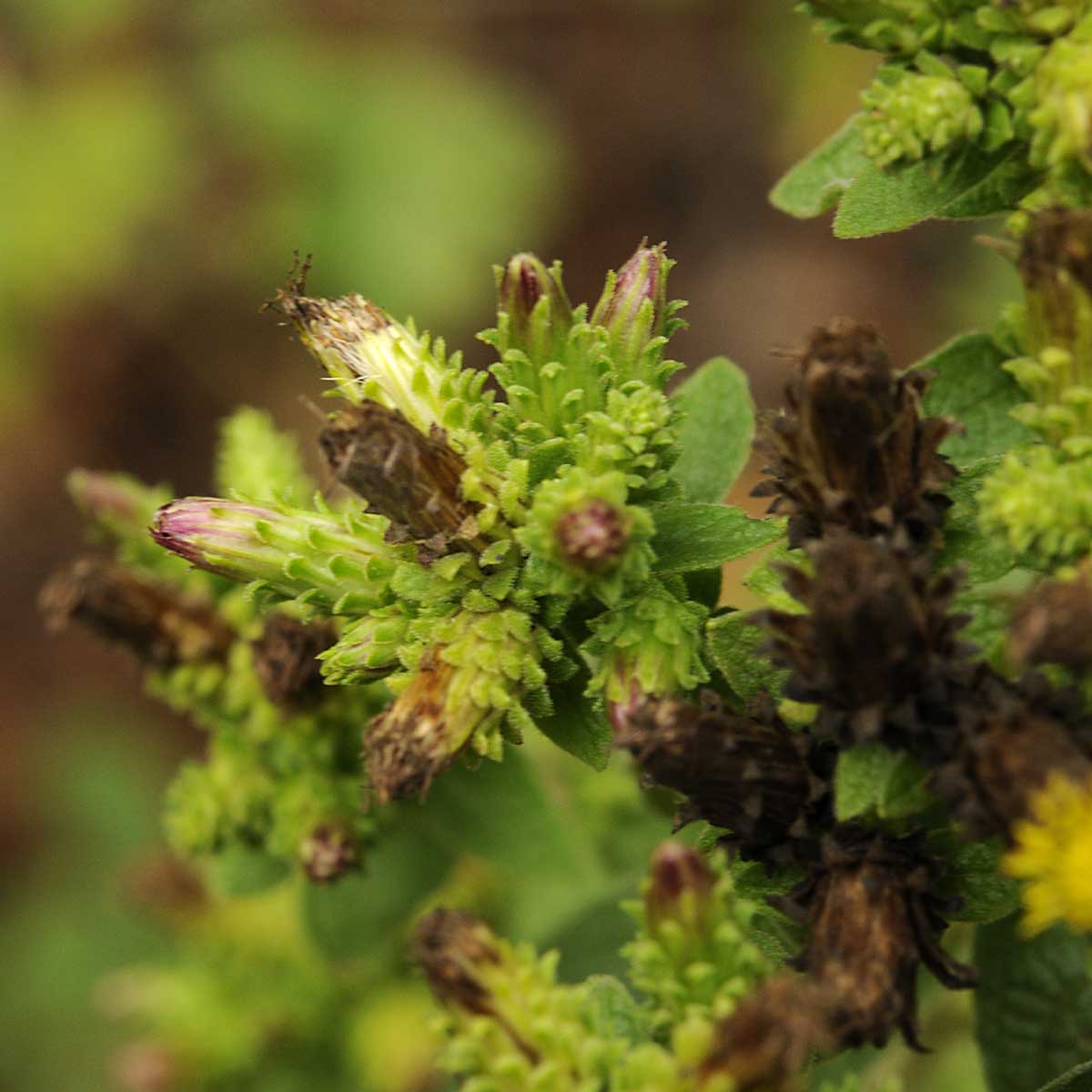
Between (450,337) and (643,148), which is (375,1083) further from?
(643,148)

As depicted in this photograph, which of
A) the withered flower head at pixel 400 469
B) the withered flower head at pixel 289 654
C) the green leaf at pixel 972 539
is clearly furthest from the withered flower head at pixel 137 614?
the green leaf at pixel 972 539

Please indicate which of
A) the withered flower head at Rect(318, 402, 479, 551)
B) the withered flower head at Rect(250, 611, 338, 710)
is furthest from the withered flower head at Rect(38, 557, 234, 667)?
the withered flower head at Rect(318, 402, 479, 551)

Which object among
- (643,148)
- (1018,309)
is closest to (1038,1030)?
(1018,309)

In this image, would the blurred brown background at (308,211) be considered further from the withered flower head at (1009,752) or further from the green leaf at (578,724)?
the withered flower head at (1009,752)

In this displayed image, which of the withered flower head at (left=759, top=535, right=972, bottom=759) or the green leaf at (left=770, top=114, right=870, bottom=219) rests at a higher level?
the green leaf at (left=770, top=114, right=870, bottom=219)

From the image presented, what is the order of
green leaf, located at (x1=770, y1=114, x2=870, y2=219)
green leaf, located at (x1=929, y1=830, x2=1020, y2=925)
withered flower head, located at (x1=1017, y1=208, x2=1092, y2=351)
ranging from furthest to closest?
green leaf, located at (x1=770, y1=114, x2=870, y2=219), green leaf, located at (x1=929, y1=830, x2=1020, y2=925), withered flower head, located at (x1=1017, y1=208, x2=1092, y2=351)

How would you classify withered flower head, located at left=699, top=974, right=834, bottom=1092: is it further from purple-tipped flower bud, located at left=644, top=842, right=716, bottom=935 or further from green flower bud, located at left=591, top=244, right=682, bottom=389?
green flower bud, located at left=591, top=244, right=682, bottom=389

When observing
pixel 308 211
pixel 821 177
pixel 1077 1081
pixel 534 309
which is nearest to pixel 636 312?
pixel 534 309
